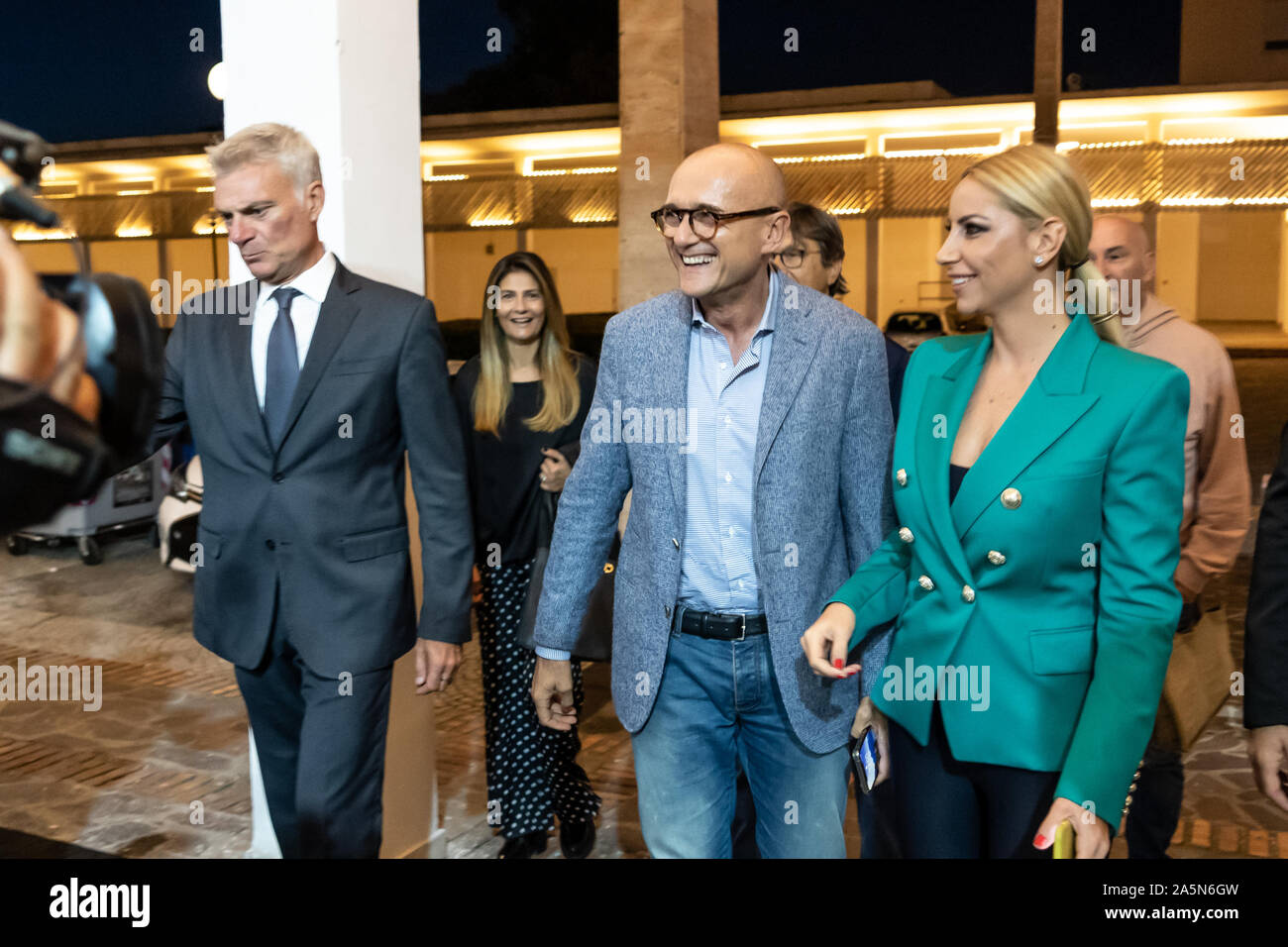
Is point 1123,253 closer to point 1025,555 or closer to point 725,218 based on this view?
point 725,218

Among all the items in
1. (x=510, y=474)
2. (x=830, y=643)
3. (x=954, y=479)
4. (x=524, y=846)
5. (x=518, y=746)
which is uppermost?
(x=954, y=479)

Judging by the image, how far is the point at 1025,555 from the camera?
2.16 metres

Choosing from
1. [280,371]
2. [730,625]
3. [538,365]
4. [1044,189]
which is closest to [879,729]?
[730,625]

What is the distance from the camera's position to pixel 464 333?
22.3 metres

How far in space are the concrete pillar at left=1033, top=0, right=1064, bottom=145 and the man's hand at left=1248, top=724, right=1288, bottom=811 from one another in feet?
36.7

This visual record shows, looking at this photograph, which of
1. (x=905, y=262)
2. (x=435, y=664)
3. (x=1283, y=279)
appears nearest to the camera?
(x=435, y=664)

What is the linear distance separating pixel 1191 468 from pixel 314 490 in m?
2.49

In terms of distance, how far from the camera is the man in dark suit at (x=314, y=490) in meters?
2.85

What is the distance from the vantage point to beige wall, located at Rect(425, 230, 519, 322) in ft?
102

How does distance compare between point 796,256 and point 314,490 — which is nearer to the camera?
point 314,490

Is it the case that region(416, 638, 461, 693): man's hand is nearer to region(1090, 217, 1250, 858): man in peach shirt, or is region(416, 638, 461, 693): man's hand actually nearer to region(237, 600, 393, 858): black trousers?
region(237, 600, 393, 858): black trousers

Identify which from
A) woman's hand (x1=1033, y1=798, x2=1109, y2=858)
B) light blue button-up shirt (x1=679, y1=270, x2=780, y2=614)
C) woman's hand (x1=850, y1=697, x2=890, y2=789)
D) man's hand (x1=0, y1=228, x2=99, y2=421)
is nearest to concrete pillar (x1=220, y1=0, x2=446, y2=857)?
light blue button-up shirt (x1=679, y1=270, x2=780, y2=614)

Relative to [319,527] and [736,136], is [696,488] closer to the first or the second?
[319,527]

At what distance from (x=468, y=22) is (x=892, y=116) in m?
22.6
